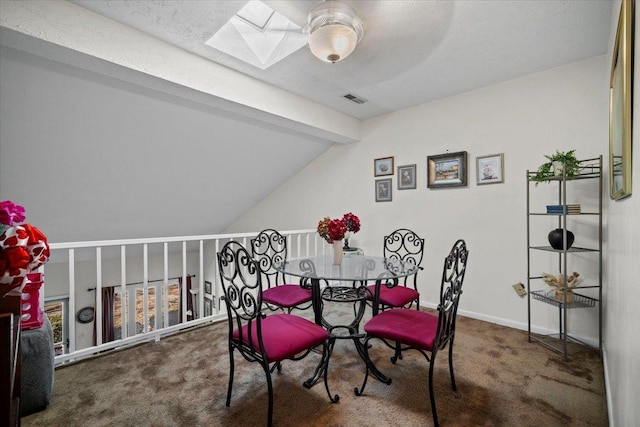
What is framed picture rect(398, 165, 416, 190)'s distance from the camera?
370 cm

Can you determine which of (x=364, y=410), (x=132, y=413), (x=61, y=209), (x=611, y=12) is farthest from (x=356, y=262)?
(x=61, y=209)

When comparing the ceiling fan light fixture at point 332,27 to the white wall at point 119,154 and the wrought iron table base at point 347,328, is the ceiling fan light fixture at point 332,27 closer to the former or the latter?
the wrought iron table base at point 347,328

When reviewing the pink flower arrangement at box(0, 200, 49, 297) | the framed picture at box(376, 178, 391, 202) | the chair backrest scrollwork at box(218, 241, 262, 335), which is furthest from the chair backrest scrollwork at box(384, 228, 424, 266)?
the pink flower arrangement at box(0, 200, 49, 297)

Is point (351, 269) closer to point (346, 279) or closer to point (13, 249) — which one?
point (346, 279)

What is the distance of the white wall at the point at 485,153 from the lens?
263cm

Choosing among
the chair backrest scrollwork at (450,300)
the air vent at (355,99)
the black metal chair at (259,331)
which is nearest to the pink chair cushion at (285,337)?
the black metal chair at (259,331)

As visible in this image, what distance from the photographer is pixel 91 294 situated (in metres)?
5.46

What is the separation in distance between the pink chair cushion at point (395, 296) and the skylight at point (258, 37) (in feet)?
6.85

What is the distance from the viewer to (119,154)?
10.5 ft

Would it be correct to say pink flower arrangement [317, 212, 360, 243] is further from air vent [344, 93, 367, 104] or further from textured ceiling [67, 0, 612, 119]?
air vent [344, 93, 367, 104]

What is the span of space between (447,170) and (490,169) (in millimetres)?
440

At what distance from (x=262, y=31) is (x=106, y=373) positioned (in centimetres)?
289

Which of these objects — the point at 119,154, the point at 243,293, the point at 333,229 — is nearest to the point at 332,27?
the point at 333,229

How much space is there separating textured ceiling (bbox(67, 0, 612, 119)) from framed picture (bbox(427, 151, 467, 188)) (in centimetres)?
72
